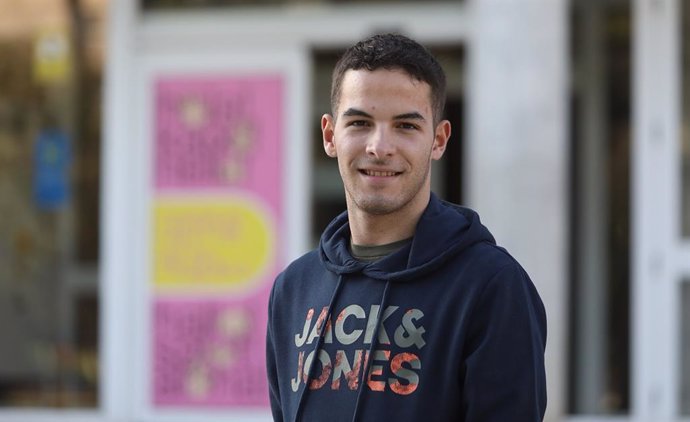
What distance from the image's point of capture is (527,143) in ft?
21.3

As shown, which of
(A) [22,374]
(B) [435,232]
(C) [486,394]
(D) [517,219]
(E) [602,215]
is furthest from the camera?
(A) [22,374]

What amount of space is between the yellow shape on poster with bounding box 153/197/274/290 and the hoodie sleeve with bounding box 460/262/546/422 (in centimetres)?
486

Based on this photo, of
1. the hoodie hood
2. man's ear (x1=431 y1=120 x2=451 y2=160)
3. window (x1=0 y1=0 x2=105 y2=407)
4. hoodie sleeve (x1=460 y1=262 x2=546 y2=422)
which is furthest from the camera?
window (x1=0 y1=0 x2=105 y2=407)

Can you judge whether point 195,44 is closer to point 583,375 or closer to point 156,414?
point 156,414

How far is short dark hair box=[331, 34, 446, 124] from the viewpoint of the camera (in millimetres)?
2387

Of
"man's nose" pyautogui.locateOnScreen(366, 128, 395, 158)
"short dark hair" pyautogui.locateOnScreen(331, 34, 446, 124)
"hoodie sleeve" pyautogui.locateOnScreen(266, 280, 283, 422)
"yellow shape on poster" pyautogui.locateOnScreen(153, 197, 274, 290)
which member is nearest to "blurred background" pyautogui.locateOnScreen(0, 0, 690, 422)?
"yellow shape on poster" pyautogui.locateOnScreen(153, 197, 274, 290)

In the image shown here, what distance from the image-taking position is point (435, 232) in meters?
2.39

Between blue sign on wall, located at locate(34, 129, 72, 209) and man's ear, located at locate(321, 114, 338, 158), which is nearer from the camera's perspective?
man's ear, located at locate(321, 114, 338, 158)

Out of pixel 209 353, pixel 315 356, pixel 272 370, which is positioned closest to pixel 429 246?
pixel 315 356

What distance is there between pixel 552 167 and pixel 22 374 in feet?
11.6

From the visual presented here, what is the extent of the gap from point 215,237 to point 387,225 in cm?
475

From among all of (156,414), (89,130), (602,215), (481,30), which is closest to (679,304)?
(602,215)

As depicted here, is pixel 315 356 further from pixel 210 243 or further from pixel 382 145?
pixel 210 243

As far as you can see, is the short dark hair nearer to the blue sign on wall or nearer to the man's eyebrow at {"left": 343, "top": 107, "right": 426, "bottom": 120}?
the man's eyebrow at {"left": 343, "top": 107, "right": 426, "bottom": 120}
